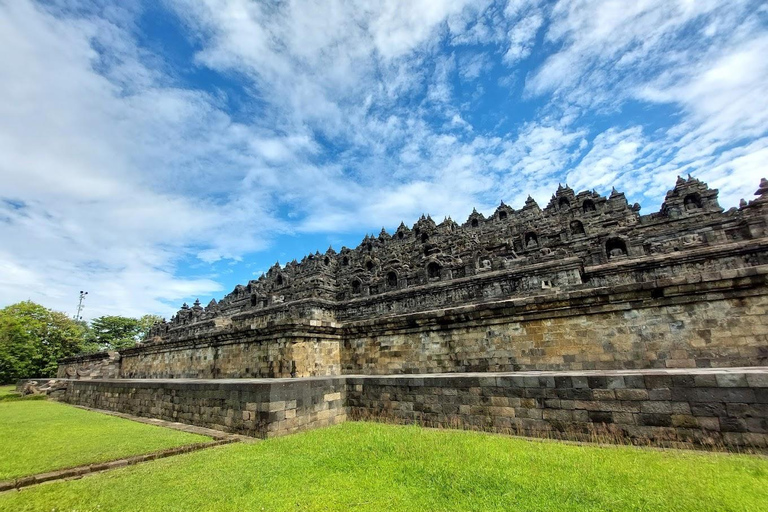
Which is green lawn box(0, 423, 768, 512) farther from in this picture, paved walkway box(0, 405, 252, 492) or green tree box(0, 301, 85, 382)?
green tree box(0, 301, 85, 382)

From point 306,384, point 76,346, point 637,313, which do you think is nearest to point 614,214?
point 637,313

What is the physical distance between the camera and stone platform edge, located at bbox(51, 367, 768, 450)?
185 inches

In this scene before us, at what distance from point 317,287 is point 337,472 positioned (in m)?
22.3

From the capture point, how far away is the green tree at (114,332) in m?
45.4

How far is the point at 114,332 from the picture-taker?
47.1 meters

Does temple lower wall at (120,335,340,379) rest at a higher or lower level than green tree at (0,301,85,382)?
lower

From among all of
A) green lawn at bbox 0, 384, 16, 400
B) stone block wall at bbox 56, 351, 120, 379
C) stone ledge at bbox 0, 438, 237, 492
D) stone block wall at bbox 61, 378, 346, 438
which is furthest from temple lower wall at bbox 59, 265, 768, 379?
green lawn at bbox 0, 384, 16, 400

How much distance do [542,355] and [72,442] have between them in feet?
34.9

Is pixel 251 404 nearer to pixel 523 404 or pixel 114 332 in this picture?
pixel 523 404

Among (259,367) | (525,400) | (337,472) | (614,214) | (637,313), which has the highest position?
(614,214)

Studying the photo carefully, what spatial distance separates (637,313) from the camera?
725 cm

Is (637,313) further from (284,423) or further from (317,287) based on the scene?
(317,287)

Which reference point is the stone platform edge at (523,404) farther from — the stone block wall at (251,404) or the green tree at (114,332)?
the green tree at (114,332)

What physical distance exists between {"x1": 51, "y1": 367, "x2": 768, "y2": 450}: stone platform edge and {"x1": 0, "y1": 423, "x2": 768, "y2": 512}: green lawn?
1.76 feet
